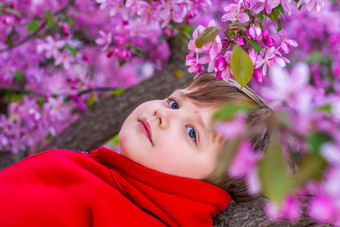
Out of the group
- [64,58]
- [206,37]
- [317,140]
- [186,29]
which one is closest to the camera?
[317,140]

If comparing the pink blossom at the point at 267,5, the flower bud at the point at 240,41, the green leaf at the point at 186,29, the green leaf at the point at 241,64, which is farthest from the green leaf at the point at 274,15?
the green leaf at the point at 186,29

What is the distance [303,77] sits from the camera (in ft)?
1.93

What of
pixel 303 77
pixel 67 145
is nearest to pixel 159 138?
pixel 303 77

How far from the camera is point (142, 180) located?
140 cm

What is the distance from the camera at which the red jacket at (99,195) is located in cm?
130

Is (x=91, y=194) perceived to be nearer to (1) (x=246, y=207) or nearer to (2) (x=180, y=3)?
(1) (x=246, y=207)

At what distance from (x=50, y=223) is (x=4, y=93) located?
77.7 inches

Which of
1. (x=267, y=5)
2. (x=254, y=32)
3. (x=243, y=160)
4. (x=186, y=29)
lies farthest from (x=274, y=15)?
(x=186, y=29)

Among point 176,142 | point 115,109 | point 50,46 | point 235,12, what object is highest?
point 235,12

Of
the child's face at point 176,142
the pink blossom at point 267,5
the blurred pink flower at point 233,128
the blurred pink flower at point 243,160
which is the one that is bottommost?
the child's face at point 176,142

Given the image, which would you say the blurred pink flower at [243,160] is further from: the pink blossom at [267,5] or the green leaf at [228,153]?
the pink blossom at [267,5]

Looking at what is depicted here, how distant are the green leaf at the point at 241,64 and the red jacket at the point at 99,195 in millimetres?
457

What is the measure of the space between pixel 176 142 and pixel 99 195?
0.29 meters

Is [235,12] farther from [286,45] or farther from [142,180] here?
[142,180]
